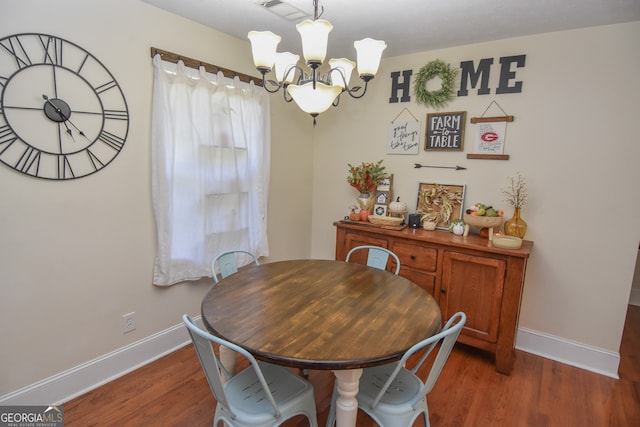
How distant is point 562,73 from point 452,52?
31.9 inches

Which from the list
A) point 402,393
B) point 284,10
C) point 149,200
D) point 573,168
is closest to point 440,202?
point 573,168

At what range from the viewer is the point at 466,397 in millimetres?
2088

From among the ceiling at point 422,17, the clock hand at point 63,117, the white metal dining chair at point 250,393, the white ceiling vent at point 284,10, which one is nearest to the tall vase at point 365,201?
the ceiling at point 422,17

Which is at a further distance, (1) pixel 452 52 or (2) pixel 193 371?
(1) pixel 452 52

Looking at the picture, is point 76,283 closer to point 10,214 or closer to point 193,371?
point 10,214

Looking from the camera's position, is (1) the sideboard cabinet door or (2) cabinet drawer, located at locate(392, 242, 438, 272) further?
(2) cabinet drawer, located at locate(392, 242, 438, 272)

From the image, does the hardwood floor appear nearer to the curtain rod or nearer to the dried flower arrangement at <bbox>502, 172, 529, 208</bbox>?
the dried flower arrangement at <bbox>502, 172, 529, 208</bbox>

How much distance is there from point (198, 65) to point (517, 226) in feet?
8.74

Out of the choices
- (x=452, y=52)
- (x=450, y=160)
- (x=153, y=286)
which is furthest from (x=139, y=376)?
(x=452, y=52)

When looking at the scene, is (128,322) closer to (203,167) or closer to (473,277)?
(203,167)

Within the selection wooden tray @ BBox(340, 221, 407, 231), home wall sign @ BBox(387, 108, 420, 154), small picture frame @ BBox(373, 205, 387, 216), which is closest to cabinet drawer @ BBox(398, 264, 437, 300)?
wooden tray @ BBox(340, 221, 407, 231)

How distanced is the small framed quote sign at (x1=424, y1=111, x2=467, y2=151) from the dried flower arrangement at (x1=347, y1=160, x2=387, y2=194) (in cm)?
46

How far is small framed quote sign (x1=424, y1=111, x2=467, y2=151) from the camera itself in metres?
2.76

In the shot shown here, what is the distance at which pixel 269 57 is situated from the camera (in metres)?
1.57
